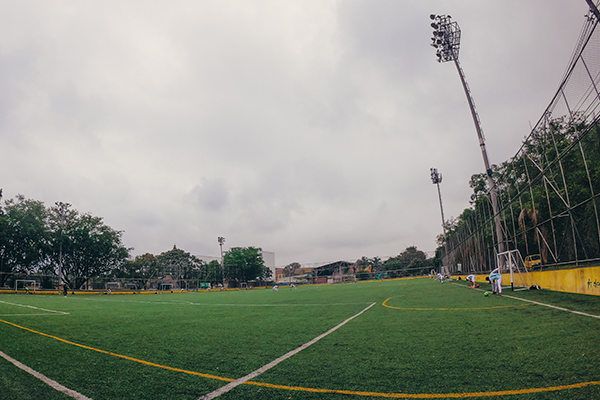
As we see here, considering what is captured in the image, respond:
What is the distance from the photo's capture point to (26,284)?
114ft

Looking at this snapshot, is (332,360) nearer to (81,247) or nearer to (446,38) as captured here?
(446,38)

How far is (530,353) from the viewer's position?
4.00 m

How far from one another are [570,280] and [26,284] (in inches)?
1865

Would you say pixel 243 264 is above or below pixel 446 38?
below

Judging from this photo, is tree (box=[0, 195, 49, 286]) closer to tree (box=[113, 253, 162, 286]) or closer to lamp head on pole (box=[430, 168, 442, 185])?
tree (box=[113, 253, 162, 286])

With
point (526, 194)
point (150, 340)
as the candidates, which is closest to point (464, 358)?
point (150, 340)

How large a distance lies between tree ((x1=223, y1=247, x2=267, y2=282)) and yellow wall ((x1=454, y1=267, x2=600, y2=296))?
62.4m

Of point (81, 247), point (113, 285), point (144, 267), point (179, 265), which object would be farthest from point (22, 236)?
point (144, 267)

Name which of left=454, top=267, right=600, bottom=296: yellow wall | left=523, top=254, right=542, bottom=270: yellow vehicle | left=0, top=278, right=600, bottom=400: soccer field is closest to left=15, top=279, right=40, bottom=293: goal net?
left=0, top=278, right=600, bottom=400: soccer field

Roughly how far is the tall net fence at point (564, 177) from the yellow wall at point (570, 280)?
41 cm

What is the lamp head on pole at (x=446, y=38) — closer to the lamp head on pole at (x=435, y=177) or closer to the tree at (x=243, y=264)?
the lamp head on pole at (x=435, y=177)

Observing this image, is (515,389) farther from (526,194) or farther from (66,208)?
(66,208)

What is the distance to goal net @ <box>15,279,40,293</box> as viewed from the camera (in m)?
33.8

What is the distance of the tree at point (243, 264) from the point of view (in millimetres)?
70125
